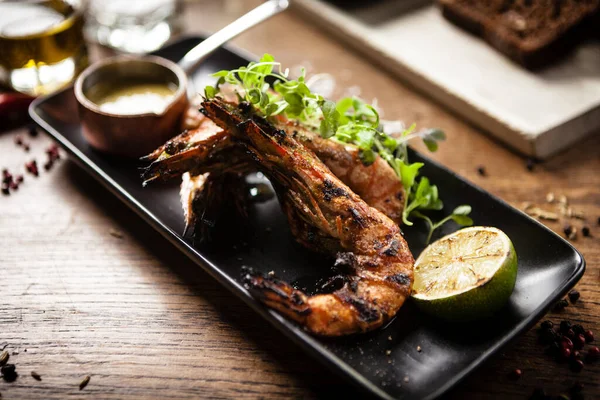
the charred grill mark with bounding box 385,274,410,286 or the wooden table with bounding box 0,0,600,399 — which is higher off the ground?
the charred grill mark with bounding box 385,274,410,286

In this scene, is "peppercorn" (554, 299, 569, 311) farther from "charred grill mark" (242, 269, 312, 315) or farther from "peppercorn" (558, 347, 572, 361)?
"charred grill mark" (242, 269, 312, 315)

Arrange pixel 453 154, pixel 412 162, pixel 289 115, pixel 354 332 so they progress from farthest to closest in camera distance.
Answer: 1. pixel 453 154
2. pixel 412 162
3. pixel 289 115
4. pixel 354 332

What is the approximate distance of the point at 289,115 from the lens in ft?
11.9

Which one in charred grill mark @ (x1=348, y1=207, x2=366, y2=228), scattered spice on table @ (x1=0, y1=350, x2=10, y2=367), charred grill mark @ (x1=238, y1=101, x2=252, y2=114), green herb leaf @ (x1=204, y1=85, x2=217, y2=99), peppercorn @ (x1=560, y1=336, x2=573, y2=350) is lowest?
scattered spice on table @ (x1=0, y1=350, x2=10, y2=367)

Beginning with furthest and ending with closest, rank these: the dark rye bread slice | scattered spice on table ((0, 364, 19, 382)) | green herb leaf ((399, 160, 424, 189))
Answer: the dark rye bread slice < green herb leaf ((399, 160, 424, 189)) < scattered spice on table ((0, 364, 19, 382))

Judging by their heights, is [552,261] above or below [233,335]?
above

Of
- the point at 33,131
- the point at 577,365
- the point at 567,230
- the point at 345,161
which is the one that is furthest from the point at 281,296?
the point at 33,131

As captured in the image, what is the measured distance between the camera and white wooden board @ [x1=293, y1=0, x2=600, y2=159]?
4.48 metres

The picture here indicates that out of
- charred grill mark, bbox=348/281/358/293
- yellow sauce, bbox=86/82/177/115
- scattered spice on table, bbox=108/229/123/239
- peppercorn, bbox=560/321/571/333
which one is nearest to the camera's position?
charred grill mark, bbox=348/281/358/293

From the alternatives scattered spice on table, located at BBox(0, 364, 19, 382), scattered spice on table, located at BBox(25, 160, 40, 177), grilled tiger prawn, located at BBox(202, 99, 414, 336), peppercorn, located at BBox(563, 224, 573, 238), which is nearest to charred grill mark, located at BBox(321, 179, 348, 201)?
grilled tiger prawn, located at BBox(202, 99, 414, 336)

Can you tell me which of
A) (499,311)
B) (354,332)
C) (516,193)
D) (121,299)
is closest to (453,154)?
(516,193)

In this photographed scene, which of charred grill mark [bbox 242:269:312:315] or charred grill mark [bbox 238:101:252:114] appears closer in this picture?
charred grill mark [bbox 242:269:312:315]

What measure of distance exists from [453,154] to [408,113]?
59 centimetres

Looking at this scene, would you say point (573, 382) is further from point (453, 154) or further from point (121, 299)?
point (121, 299)
